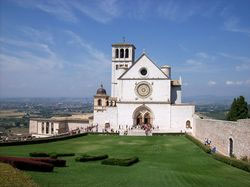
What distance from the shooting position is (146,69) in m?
58.1

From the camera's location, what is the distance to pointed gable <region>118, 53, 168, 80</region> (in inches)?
2277

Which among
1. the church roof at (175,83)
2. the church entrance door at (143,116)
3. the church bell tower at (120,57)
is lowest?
the church entrance door at (143,116)

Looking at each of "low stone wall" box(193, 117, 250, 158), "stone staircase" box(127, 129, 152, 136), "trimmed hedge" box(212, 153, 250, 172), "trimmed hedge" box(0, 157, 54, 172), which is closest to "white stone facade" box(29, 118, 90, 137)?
"stone staircase" box(127, 129, 152, 136)

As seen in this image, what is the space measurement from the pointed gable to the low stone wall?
62.4ft

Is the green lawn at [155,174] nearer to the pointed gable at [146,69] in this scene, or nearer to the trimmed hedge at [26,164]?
the trimmed hedge at [26,164]

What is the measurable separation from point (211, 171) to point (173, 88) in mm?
38289

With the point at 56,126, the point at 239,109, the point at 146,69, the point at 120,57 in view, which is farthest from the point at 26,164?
the point at 120,57

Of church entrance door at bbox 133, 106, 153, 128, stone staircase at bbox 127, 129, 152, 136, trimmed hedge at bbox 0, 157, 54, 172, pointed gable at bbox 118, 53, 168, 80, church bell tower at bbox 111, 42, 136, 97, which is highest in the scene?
church bell tower at bbox 111, 42, 136, 97

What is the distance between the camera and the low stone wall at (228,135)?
2472cm

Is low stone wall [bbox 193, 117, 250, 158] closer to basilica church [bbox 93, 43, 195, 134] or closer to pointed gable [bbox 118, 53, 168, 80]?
basilica church [bbox 93, 43, 195, 134]

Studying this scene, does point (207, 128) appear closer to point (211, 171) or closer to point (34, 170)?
point (211, 171)

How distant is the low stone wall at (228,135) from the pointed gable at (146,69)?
19026 millimetres

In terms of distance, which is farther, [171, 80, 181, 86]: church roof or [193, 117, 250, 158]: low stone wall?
[171, 80, 181, 86]: church roof

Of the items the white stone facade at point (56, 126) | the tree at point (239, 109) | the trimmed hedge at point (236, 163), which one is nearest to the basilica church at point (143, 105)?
the white stone facade at point (56, 126)
